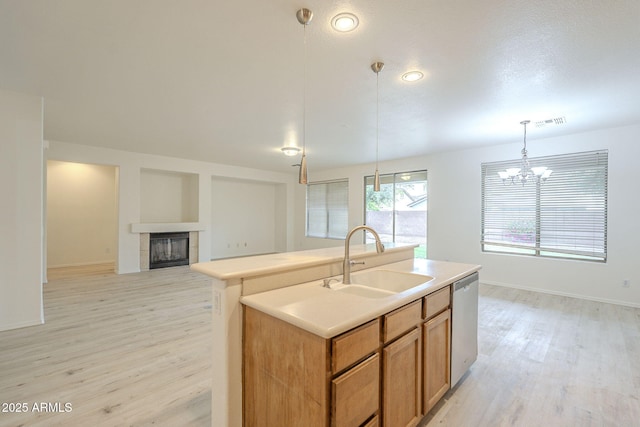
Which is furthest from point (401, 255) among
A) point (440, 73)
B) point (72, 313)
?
point (72, 313)

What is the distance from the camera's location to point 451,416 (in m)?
1.85

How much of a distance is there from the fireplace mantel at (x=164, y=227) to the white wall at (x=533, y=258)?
16.4 feet

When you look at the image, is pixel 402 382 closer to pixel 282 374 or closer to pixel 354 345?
pixel 354 345

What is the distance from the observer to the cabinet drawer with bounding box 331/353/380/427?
3.67 feet

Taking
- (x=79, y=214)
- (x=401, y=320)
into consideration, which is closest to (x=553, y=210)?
(x=401, y=320)

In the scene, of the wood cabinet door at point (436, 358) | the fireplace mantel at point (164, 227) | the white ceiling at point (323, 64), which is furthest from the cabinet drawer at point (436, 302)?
the fireplace mantel at point (164, 227)

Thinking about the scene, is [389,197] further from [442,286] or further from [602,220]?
[442,286]

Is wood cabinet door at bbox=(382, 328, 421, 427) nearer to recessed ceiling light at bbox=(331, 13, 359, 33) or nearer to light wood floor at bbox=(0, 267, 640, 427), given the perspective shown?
light wood floor at bbox=(0, 267, 640, 427)

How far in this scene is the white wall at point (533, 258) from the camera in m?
4.12

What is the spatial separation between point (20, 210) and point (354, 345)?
421 centimetres

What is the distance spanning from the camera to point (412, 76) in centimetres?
268

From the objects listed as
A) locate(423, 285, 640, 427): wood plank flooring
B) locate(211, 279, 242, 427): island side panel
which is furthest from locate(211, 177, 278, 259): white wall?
locate(211, 279, 242, 427): island side panel

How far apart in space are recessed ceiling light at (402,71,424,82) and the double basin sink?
6.08ft

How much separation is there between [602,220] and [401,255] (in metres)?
3.83
